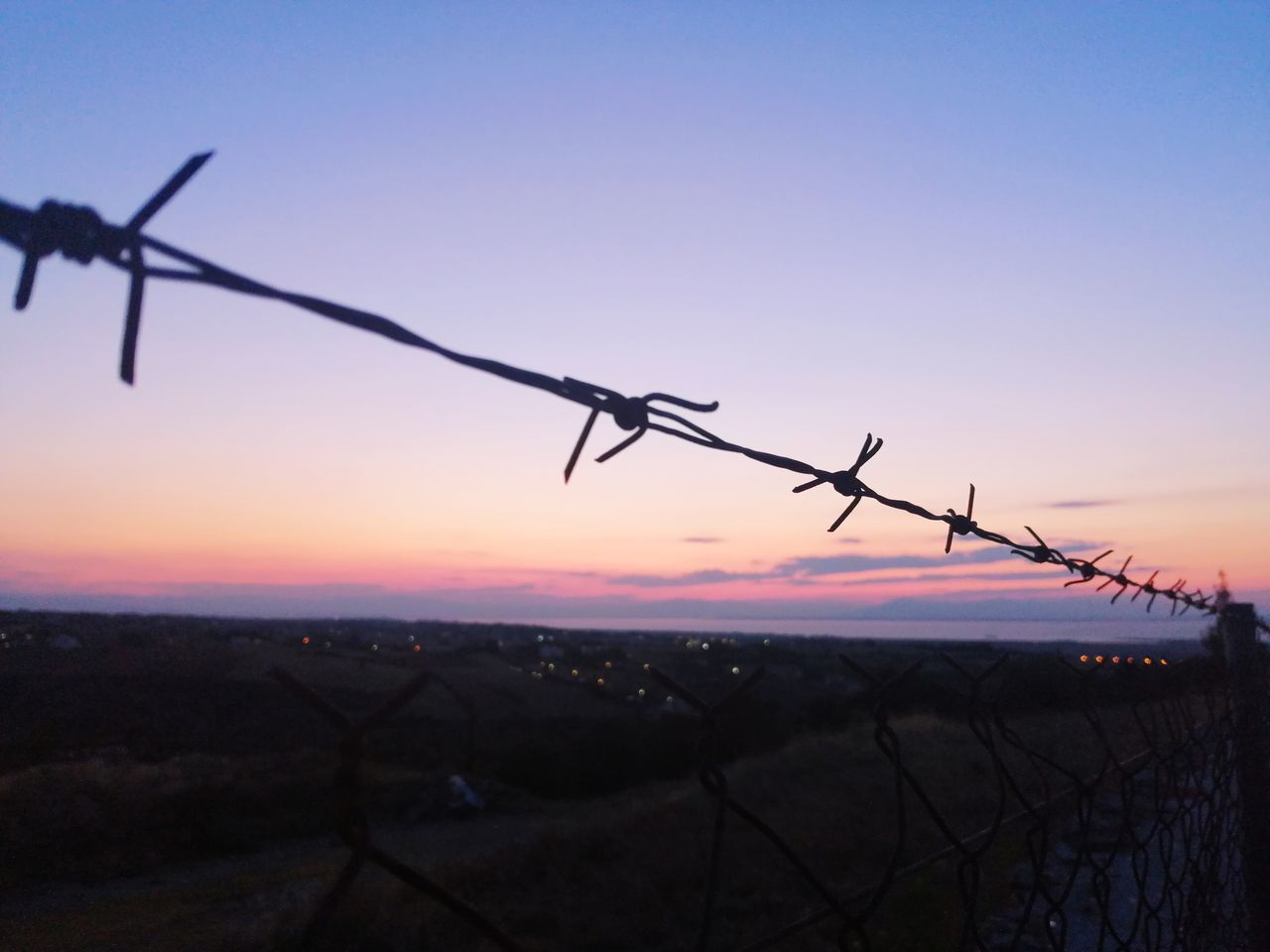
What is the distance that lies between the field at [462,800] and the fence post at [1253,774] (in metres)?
0.21

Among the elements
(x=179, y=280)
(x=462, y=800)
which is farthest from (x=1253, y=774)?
(x=462, y=800)

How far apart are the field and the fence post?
205 mm

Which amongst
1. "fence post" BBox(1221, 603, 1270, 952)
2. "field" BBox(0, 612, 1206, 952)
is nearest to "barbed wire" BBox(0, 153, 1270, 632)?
"field" BBox(0, 612, 1206, 952)

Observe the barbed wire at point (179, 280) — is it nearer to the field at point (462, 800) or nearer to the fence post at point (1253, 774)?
the field at point (462, 800)

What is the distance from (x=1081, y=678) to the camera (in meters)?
2.16

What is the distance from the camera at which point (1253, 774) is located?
2.83 m

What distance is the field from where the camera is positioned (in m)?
8.66

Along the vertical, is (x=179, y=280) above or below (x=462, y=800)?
above

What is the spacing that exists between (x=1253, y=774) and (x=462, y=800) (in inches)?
A: 906

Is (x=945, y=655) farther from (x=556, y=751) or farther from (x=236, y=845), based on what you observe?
(x=556, y=751)

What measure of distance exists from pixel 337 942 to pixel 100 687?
63.9ft

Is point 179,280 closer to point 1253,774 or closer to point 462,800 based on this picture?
point 1253,774

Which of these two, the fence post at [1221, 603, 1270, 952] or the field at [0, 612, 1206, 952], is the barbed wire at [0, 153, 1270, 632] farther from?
the fence post at [1221, 603, 1270, 952]

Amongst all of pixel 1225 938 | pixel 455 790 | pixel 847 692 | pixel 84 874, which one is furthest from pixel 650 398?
pixel 847 692
